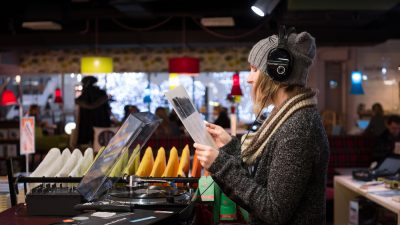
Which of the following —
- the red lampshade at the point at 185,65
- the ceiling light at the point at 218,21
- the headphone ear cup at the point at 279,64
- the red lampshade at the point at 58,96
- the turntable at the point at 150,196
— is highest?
the ceiling light at the point at 218,21

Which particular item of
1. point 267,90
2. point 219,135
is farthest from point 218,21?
point 267,90

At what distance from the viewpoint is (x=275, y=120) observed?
1.94 metres

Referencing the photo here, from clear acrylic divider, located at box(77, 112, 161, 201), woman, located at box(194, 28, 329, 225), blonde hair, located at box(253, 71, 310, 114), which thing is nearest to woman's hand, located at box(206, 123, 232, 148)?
woman, located at box(194, 28, 329, 225)

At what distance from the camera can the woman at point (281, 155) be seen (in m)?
1.84

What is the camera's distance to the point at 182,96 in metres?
2.07

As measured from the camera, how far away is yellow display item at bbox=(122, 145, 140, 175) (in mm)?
2648

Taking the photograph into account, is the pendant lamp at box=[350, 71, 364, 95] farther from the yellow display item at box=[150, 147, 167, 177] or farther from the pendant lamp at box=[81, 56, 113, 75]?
the yellow display item at box=[150, 147, 167, 177]

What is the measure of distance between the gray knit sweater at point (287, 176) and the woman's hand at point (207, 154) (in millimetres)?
14

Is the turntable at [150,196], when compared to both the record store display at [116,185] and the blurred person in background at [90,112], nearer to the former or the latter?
the record store display at [116,185]

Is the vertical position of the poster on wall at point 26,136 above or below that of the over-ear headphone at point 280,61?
below

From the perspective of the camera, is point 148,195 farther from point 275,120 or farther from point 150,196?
point 275,120

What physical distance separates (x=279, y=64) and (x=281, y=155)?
0.95 ft

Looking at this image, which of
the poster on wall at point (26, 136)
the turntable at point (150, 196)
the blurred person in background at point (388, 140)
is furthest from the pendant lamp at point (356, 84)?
the turntable at point (150, 196)

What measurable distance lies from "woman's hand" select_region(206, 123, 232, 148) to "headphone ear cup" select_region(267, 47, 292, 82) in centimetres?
35
